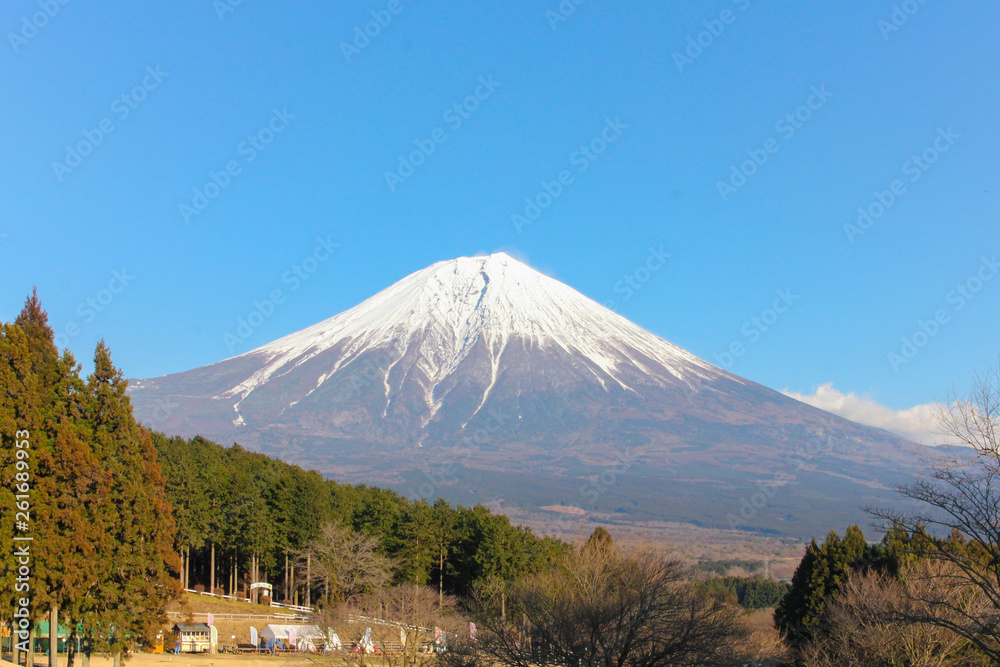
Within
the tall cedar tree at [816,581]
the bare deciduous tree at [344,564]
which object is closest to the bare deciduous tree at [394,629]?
the bare deciduous tree at [344,564]

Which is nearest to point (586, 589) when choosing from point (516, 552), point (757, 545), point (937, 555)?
point (937, 555)

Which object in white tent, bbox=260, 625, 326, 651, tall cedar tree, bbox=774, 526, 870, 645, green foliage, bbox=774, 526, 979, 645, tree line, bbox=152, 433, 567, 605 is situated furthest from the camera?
tree line, bbox=152, 433, 567, 605

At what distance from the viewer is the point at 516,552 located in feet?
136

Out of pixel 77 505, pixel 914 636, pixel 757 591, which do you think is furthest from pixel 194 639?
pixel 757 591

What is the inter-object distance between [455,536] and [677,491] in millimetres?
130877

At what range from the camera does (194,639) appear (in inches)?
1217

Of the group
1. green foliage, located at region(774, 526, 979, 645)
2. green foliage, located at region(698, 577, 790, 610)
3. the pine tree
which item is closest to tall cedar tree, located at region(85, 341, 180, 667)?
the pine tree

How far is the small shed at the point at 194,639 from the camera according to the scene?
30484 millimetres

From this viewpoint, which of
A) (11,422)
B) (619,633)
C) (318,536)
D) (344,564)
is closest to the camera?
(619,633)

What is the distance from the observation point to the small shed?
30.5 m

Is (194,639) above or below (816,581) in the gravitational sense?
below

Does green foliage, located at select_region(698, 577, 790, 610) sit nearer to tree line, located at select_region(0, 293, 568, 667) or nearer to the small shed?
the small shed

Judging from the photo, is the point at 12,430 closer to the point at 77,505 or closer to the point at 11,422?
the point at 11,422

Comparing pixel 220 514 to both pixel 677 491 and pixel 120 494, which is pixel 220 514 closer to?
pixel 120 494
